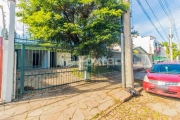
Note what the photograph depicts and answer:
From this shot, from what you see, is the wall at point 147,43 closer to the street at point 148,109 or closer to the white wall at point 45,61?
the street at point 148,109

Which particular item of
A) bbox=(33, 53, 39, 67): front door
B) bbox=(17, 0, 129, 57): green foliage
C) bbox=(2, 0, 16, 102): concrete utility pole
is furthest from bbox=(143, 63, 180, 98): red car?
bbox=(2, 0, 16, 102): concrete utility pole

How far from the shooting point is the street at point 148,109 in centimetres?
336

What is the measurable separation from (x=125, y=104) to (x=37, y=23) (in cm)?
527

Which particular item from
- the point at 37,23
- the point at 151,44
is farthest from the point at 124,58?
the point at 151,44

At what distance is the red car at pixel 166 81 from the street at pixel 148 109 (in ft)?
1.25

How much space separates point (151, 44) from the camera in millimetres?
31031

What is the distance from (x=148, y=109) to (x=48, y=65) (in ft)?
15.6

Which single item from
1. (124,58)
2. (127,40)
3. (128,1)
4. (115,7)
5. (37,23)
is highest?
(128,1)

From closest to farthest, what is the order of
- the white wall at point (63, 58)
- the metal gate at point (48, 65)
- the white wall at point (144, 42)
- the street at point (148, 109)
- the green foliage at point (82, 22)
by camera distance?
the street at point (148, 109), the metal gate at point (48, 65), the green foliage at point (82, 22), the white wall at point (63, 58), the white wall at point (144, 42)

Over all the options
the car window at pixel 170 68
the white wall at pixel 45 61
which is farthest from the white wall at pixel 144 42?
the white wall at pixel 45 61

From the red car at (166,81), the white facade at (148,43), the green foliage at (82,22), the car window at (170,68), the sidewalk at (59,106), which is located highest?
the white facade at (148,43)

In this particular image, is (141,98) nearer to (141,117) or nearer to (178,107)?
(178,107)

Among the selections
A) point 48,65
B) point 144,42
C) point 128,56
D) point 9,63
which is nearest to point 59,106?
point 9,63

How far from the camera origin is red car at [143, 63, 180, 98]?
4.31m
